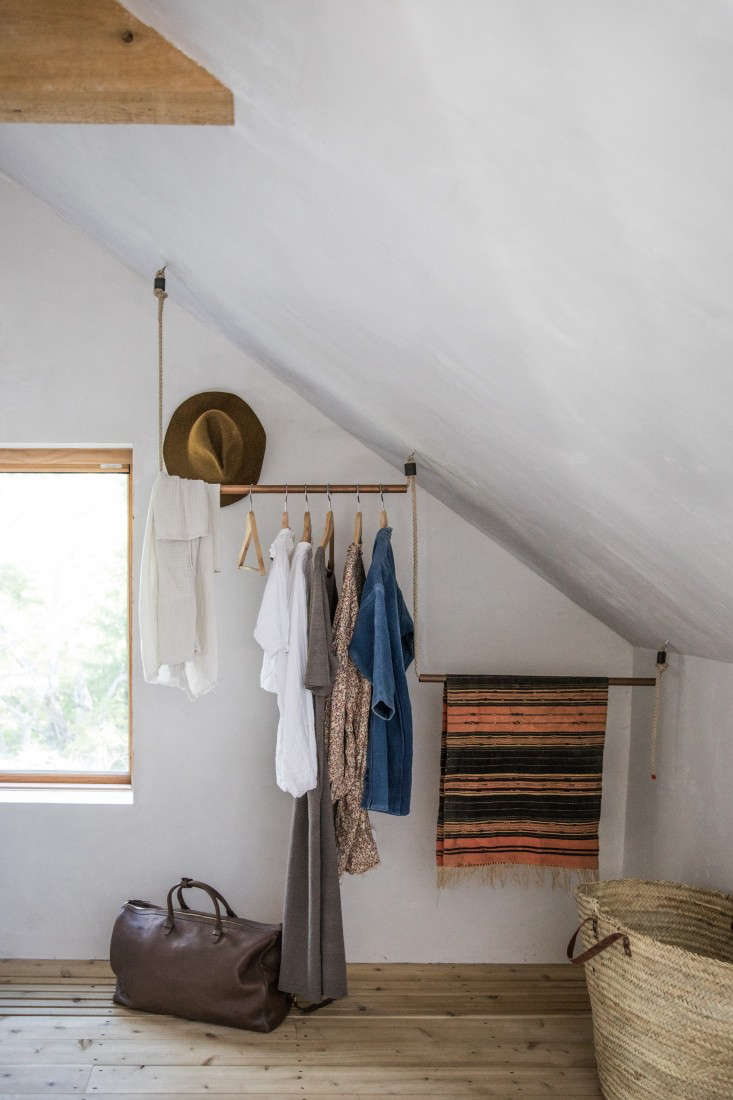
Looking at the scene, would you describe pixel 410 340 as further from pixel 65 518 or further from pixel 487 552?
pixel 65 518

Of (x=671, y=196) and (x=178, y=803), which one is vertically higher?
(x=671, y=196)

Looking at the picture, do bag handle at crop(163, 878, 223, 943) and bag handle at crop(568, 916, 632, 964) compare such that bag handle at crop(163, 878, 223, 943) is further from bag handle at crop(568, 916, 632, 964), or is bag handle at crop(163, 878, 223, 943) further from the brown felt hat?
the brown felt hat

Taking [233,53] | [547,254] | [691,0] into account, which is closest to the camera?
[691,0]

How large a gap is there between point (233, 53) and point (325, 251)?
40cm

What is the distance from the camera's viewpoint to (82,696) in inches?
139

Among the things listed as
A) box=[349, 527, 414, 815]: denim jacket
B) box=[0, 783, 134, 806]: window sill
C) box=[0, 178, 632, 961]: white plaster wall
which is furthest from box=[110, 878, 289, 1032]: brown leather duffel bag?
box=[349, 527, 414, 815]: denim jacket

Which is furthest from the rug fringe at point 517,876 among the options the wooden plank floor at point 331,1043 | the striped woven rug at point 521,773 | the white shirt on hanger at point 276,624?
the white shirt on hanger at point 276,624

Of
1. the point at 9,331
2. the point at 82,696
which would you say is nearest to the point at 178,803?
the point at 82,696

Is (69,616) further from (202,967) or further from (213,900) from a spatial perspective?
(202,967)

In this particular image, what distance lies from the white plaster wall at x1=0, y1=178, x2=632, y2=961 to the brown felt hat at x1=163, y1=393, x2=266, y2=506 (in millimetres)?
70

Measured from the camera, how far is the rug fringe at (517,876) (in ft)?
10.4

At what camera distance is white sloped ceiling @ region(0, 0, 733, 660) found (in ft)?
2.69

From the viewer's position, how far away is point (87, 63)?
1713 millimetres

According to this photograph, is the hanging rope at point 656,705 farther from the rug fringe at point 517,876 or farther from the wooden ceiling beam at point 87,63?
the wooden ceiling beam at point 87,63
